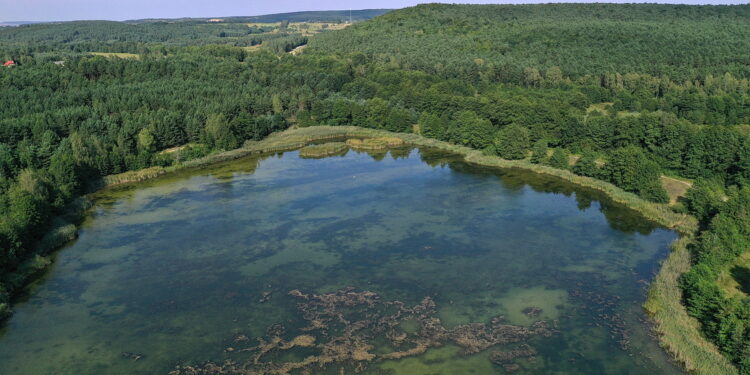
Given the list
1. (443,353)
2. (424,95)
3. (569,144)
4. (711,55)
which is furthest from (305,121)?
(711,55)

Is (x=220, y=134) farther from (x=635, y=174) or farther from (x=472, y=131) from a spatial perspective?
(x=635, y=174)

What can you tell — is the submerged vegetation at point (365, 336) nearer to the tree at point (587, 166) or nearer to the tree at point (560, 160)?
the tree at point (587, 166)

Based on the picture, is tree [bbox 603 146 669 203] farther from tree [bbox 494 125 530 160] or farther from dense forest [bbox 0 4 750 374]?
tree [bbox 494 125 530 160]

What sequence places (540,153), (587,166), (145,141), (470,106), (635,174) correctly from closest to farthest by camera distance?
(635,174) < (587,166) < (540,153) < (145,141) < (470,106)

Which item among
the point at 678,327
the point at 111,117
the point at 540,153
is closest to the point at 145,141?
the point at 111,117

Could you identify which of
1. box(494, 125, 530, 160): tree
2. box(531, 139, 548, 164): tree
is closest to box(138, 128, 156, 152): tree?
box(494, 125, 530, 160): tree

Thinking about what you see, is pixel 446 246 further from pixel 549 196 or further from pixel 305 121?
pixel 305 121

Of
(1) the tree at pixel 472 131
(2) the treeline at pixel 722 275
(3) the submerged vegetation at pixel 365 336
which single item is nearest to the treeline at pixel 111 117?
(3) the submerged vegetation at pixel 365 336
